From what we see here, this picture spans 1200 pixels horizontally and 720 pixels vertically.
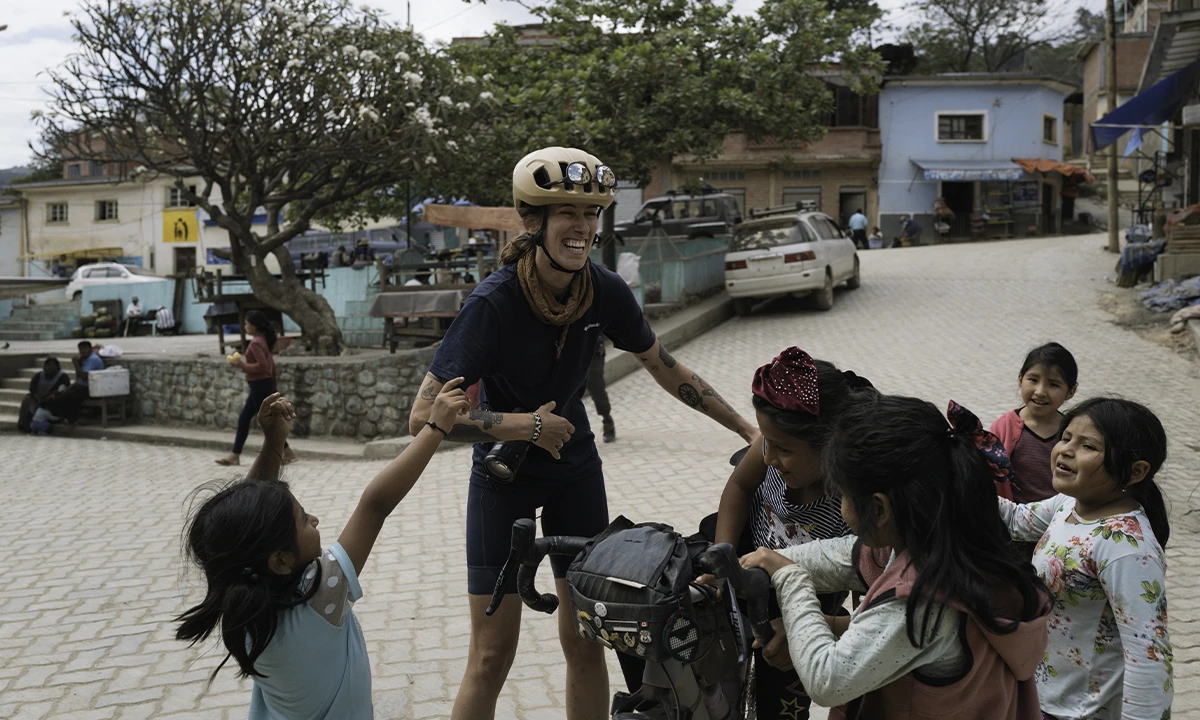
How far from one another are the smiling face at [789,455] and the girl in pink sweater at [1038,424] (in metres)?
1.55

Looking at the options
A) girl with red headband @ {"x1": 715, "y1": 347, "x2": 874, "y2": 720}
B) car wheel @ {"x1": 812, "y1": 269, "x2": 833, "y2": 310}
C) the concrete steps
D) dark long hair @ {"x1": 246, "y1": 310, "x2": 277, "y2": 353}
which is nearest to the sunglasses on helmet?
girl with red headband @ {"x1": 715, "y1": 347, "x2": 874, "y2": 720}

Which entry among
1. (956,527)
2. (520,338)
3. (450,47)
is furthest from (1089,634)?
(450,47)

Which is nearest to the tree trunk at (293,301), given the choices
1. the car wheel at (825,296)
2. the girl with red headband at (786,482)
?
the car wheel at (825,296)

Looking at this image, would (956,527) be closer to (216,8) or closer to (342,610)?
(342,610)

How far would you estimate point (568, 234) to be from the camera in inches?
120

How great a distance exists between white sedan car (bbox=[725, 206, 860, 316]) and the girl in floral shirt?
583 inches

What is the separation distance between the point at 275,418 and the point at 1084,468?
2.20 meters

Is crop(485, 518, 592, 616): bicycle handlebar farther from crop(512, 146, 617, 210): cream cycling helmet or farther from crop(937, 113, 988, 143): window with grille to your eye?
crop(937, 113, 988, 143): window with grille

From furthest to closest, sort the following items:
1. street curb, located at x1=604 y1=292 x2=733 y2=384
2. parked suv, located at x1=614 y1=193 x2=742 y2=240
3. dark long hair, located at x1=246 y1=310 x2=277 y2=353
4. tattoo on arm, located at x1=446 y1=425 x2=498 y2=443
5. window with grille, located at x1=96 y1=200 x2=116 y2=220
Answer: window with grille, located at x1=96 y1=200 x2=116 y2=220
parked suv, located at x1=614 y1=193 x2=742 y2=240
street curb, located at x1=604 y1=292 x2=733 y2=384
dark long hair, located at x1=246 y1=310 x2=277 y2=353
tattoo on arm, located at x1=446 y1=425 x2=498 y2=443

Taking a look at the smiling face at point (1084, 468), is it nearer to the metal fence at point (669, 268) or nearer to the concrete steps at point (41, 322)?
the metal fence at point (669, 268)

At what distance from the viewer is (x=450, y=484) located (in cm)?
930

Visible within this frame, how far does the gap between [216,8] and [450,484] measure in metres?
7.87

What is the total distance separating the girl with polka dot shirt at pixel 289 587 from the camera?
92.4 inches

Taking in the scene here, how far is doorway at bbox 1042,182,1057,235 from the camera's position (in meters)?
37.0
